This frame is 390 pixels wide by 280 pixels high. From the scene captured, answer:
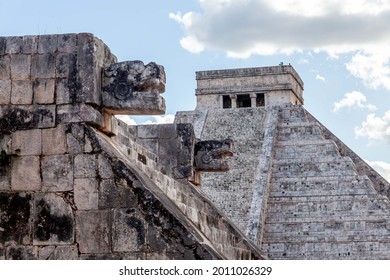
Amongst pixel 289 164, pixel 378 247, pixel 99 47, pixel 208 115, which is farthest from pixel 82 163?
pixel 208 115

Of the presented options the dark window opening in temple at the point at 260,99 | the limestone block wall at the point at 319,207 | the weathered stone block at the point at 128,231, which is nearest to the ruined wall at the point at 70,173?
the weathered stone block at the point at 128,231

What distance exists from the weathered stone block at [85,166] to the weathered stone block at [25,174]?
0.33 m

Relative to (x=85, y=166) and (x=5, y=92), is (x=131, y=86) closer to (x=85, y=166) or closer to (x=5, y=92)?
(x=85, y=166)

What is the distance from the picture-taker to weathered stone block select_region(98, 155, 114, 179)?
6980 mm

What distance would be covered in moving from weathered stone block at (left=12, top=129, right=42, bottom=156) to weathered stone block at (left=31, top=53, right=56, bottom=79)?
46 cm

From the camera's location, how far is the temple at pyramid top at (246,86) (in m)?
37.1

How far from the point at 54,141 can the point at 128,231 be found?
1.00 m

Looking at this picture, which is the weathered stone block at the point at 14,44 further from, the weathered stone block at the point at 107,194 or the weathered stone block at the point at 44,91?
the weathered stone block at the point at 107,194

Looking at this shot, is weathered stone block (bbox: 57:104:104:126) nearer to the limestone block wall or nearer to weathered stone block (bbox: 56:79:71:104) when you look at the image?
weathered stone block (bbox: 56:79:71:104)

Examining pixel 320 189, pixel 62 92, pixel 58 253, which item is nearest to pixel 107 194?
pixel 58 253

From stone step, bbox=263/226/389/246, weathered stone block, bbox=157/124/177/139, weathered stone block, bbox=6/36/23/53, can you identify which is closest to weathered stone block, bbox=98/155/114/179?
weathered stone block, bbox=6/36/23/53

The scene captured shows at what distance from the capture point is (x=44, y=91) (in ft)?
23.9

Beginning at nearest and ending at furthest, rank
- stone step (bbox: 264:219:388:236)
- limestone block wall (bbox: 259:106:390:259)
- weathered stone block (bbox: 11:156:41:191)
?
weathered stone block (bbox: 11:156:41:191)
limestone block wall (bbox: 259:106:390:259)
stone step (bbox: 264:219:388:236)

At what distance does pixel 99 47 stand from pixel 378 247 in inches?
681
